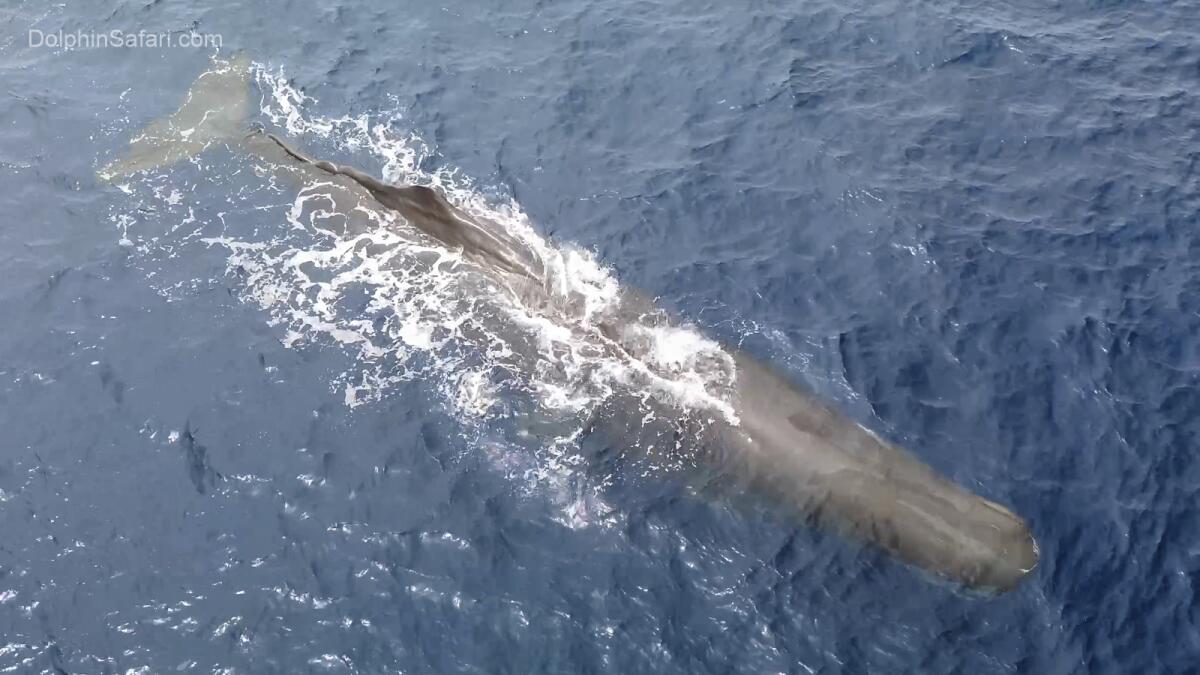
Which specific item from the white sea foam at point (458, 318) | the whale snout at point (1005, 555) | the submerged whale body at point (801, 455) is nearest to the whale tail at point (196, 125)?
the white sea foam at point (458, 318)

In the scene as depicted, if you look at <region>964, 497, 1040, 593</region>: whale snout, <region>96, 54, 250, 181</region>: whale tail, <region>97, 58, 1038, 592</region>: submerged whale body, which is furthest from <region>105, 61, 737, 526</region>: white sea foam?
<region>964, 497, 1040, 593</region>: whale snout

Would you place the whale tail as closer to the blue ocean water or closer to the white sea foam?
the blue ocean water

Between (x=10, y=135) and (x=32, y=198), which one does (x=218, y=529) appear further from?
(x=10, y=135)

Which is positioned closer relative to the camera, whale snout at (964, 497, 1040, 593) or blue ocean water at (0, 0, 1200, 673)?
blue ocean water at (0, 0, 1200, 673)

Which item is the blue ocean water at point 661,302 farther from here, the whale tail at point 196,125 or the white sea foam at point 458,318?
the whale tail at point 196,125

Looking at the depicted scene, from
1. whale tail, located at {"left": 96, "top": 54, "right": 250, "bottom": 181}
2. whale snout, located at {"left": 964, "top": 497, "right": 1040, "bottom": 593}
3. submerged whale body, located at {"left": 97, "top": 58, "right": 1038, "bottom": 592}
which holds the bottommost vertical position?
whale snout, located at {"left": 964, "top": 497, "right": 1040, "bottom": 593}

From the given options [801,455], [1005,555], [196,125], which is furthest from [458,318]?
[1005,555]

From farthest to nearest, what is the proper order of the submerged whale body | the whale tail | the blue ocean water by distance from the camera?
the whale tail < the submerged whale body < the blue ocean water
